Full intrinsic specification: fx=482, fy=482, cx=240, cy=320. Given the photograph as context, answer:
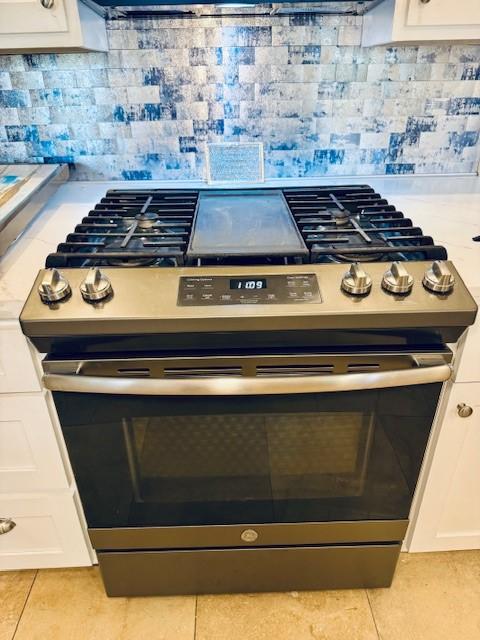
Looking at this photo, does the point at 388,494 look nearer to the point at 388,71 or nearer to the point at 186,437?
the point at 186,437

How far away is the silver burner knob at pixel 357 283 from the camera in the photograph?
0.87m

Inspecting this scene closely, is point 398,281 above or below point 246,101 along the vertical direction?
below

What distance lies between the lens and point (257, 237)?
104 centimetres

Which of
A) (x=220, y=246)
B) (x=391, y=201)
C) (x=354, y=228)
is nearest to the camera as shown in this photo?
(x=220, y=246)

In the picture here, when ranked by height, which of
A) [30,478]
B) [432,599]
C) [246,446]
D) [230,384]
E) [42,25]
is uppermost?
[42,25]

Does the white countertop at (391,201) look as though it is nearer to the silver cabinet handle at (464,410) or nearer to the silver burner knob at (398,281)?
the silver burner knob at (398,281)

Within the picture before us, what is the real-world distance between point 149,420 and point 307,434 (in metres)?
0.33

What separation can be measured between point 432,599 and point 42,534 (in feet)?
3.39

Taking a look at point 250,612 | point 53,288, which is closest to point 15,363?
point 53,288

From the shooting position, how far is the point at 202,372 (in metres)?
0.91

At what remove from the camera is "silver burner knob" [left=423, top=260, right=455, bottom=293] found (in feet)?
2.89

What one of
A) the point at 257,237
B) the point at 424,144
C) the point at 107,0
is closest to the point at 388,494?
the point at 257,237

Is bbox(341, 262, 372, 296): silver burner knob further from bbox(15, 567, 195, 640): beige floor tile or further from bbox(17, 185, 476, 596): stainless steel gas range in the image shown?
bbox(15, 567, 195, 640): beige floor tile

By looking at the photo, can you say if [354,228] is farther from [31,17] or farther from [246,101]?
[31,17]
